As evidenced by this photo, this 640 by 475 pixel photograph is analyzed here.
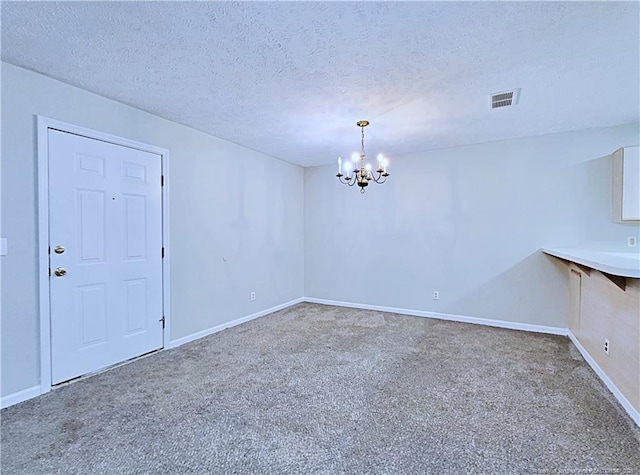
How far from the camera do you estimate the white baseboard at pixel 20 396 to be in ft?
7.57

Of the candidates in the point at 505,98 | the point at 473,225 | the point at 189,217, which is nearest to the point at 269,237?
the point at 189,217

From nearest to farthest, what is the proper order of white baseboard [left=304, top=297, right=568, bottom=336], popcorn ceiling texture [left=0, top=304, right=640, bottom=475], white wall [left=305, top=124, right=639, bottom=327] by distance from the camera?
popcorn ceiling texture [left=0, top=304, right=640, bottom=475]
white wall [left=305, top=124, right=639, bottom=327]
white baseboard [left=304, top=297, right=568, bottom=336]

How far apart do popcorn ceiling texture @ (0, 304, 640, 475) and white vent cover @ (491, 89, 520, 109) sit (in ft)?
8.15

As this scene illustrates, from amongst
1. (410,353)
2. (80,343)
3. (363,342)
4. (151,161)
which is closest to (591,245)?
(410,353)

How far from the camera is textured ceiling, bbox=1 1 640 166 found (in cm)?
178

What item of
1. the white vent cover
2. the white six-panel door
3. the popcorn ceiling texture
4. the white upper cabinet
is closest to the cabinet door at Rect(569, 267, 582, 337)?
the popcorn ceiling texture

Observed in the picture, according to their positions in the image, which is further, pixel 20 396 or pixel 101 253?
pixel 101 253

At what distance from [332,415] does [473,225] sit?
337 cm

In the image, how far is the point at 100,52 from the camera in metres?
2.16

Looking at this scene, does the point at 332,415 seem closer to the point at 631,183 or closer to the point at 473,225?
the point at 473,225

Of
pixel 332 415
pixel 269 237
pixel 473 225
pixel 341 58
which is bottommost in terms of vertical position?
pixel 332 415

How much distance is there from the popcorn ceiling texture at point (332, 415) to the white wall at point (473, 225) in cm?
103

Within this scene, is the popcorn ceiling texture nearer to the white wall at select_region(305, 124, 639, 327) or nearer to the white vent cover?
the white wall at select_region(305, 124, 639, 327)

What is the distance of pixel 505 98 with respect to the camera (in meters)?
2.88
